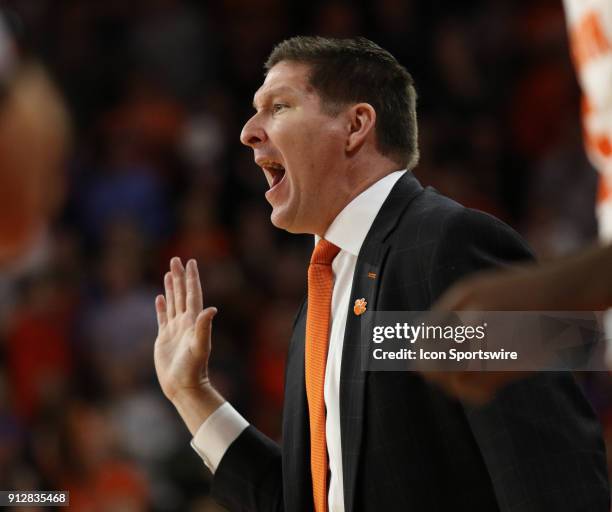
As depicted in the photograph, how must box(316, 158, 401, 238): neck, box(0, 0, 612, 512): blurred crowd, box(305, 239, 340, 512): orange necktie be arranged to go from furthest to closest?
box(0, 0, 612, 512): blurred crowd
box(316, 158, 401, 238): neck
box(305, 239, 340, 512): orange necktie

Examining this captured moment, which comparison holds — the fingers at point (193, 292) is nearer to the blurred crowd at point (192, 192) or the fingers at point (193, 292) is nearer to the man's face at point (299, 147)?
the man's face at point (299, 147)

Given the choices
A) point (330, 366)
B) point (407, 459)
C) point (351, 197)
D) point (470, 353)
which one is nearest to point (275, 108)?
point (351, 197)

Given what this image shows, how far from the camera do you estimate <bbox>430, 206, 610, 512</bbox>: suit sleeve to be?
67.2 inches

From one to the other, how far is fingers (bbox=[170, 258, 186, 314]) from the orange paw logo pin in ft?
1.73

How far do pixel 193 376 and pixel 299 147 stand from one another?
518 mm

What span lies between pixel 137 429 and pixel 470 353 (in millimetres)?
3953

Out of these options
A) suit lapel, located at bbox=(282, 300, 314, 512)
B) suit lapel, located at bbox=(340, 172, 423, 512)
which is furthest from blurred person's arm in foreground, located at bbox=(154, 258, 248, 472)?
suit lapel, located at bbox=(340, 172, 423, 512)

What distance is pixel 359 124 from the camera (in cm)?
229

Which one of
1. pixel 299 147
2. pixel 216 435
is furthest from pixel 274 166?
pixel 216 435

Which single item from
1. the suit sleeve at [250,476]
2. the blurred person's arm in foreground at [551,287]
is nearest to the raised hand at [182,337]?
the suit sleeve at [250,476]

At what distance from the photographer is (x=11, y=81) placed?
1.91 feet

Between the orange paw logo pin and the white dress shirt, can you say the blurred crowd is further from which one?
the orange paw logo pin

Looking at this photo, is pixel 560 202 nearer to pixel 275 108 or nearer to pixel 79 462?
pixel 79 462

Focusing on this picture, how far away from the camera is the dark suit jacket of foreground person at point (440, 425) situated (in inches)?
68.0
